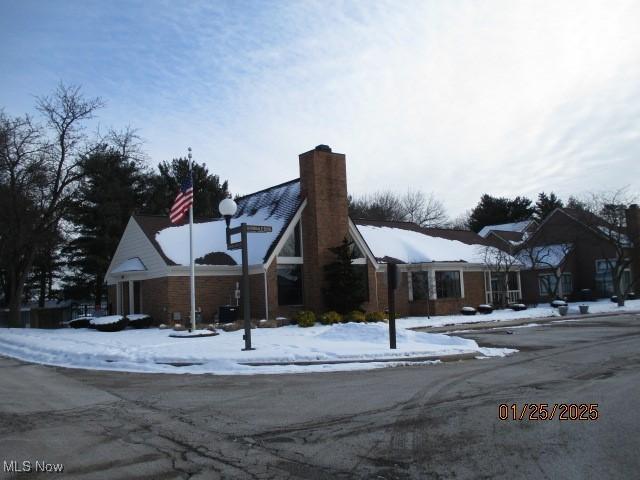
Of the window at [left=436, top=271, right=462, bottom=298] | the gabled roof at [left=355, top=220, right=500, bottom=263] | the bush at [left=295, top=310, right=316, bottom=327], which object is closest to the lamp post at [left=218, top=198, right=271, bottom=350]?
the bush at [left=295, top=310, right=316, bottom=327]

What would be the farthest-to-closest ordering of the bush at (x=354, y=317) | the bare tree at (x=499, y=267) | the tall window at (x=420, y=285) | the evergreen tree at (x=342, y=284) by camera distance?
the bare tree at (x=499, y=267) < the tall window at (x=420, y=285) < the evergreen tree at (x=342, y=284) < the bush at (x=354, y=317)

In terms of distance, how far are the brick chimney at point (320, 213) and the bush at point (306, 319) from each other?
226 cm

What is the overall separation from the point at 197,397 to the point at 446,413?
13.7 ft

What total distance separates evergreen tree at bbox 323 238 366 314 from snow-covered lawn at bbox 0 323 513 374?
7110 millimetres

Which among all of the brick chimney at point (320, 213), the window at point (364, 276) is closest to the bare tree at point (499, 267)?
the window at point (364, 276)

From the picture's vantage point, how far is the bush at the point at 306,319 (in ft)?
82.6

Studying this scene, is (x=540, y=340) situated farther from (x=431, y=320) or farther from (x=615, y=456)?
(x=615, y=456)

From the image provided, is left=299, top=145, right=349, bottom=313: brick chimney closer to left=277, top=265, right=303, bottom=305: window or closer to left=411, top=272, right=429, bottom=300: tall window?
left=277, top=265, right=303, bottom=305: window

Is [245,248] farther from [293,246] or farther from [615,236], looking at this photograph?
[615,236]

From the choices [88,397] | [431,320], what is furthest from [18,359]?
[431,320]

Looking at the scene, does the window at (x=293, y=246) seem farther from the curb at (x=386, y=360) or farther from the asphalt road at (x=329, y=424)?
the asphalt road at (x=329, y=424)

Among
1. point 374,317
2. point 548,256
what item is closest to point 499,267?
point 548,256

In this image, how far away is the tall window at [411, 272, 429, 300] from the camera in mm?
33594

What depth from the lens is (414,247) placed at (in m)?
36.2
